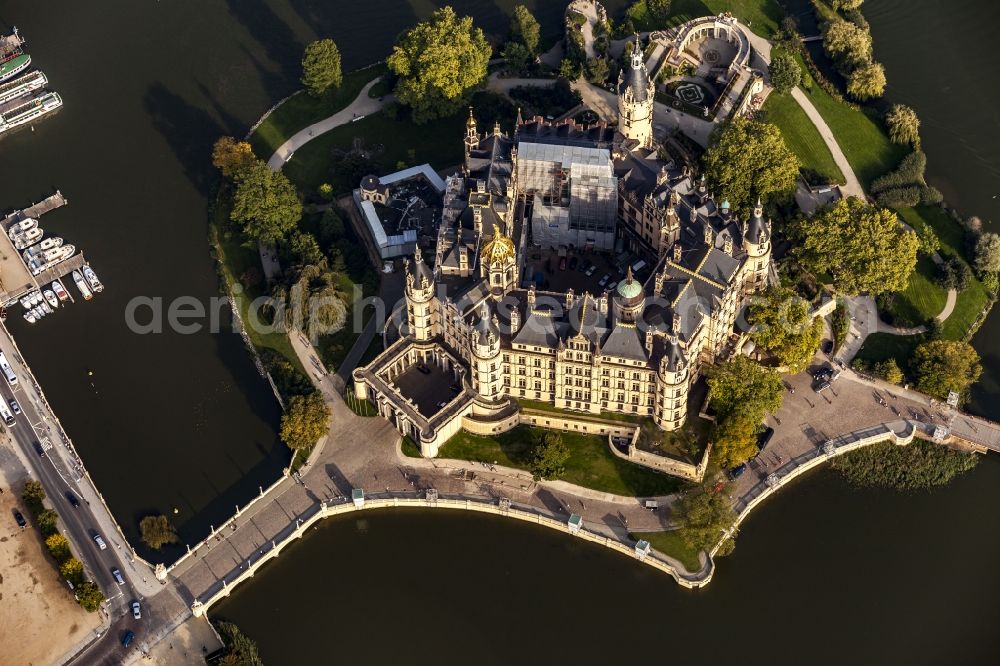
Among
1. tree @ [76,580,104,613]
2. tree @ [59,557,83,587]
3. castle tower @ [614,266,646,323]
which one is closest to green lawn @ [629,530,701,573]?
castle tower @ [614,266,646,323]

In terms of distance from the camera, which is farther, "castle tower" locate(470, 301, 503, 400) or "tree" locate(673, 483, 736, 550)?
"castle tower" locate(470, 301, 503, 400)

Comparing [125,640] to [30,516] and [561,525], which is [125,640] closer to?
[30,516]

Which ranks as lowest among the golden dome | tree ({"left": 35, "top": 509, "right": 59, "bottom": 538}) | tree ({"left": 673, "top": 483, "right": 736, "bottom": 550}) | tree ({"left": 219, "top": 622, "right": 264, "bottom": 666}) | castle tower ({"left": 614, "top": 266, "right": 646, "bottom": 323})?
tree ({"left": 673, "top": 483, "right": 736, "bottom": 550})

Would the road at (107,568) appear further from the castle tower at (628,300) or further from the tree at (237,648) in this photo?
the castle tower at (628,300)

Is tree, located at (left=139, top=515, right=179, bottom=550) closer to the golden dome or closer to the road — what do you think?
the road

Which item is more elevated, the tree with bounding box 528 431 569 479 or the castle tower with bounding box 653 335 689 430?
the castle tower with bounding box 653 335 689 430

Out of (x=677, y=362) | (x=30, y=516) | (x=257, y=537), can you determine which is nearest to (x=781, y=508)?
(x=677, y=362)

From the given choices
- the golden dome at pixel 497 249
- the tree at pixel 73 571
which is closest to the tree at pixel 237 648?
the tree at pixel 73 571
